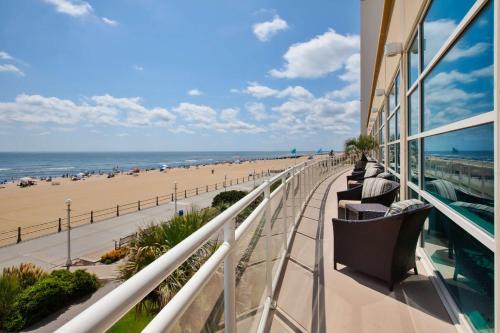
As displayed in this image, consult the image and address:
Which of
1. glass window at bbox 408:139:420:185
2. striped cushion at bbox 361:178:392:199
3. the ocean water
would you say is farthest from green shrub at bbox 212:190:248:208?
the ocean water

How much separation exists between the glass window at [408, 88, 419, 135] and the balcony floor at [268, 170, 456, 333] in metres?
1.79

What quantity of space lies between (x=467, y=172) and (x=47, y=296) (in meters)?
8.93

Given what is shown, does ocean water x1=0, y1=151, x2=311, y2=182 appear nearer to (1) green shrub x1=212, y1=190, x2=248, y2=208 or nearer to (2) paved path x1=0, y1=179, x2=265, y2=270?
(2) paved path x1=0, y1=179, x2=265, y2=270

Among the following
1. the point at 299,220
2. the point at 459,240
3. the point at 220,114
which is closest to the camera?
the point at 459,240

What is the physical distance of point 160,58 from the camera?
121ft

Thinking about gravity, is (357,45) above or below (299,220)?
above

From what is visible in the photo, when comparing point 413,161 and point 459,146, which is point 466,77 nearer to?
point 459,146

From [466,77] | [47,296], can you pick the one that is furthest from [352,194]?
[47,296]

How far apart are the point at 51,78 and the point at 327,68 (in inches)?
1853

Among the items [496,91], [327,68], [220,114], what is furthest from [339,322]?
[220,114]

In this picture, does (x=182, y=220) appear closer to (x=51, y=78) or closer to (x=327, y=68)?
(x=327, y=68)

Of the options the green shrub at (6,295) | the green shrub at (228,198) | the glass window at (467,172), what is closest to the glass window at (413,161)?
the glass window at (467,172)

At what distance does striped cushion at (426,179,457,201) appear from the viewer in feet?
8.03

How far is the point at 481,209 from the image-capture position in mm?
1867
